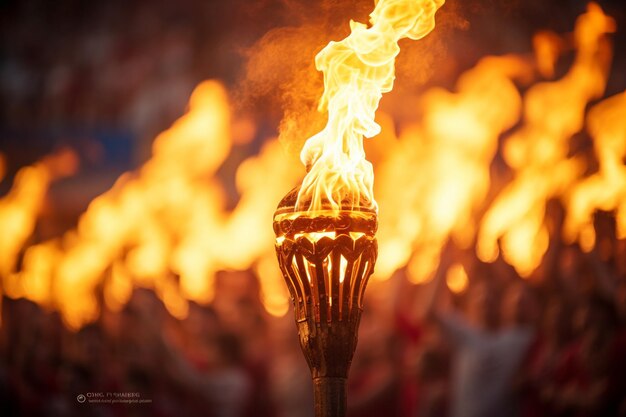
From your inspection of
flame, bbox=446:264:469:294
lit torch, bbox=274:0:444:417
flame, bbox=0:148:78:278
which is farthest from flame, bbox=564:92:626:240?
flame, bbox=0:148:78:278

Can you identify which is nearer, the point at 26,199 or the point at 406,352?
the point at 406,352

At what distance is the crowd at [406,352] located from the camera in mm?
9062

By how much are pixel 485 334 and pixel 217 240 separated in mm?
3229

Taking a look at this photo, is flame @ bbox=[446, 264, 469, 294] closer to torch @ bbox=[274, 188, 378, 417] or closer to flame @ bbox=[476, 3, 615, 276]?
flame @ bbox=[476, 3, 615, 276]

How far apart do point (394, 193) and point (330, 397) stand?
632 cm

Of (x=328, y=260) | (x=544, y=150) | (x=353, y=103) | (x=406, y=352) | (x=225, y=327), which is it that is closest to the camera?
(x=328, y=260)

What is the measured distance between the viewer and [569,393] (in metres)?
9.11

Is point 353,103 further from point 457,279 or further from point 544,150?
point 544,150

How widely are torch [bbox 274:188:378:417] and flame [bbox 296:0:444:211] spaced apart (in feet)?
0.26

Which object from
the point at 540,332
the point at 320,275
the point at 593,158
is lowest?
the point at 320,275

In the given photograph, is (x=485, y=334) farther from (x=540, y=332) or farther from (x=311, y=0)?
(x=311, y=0)

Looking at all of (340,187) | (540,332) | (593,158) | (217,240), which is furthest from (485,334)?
(340,187)

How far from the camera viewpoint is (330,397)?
13.9ft

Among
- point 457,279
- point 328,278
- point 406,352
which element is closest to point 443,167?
point 457,279
